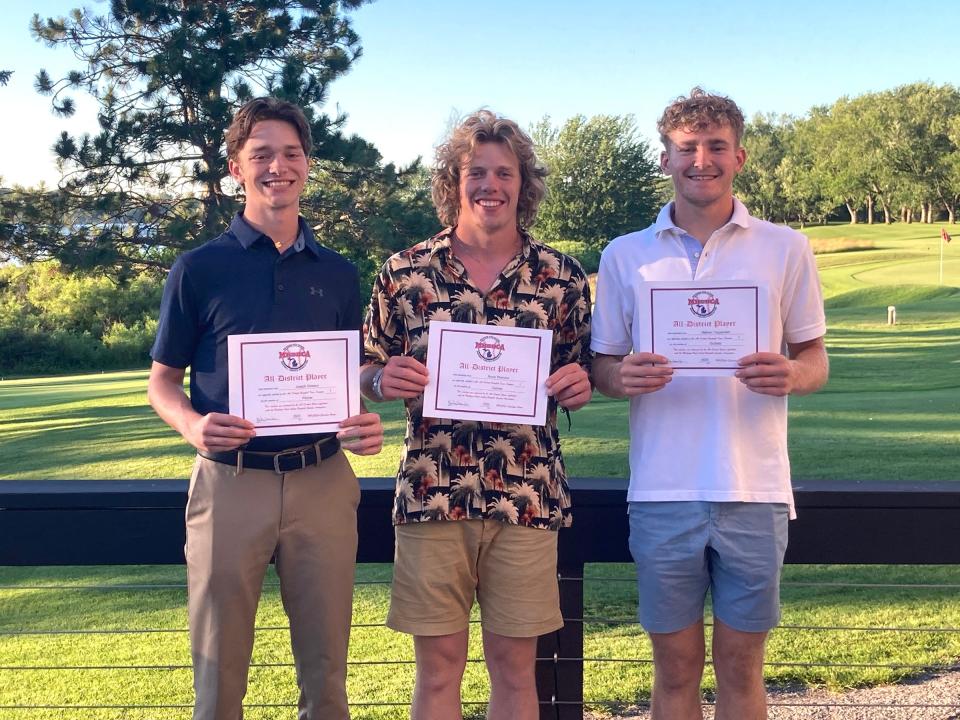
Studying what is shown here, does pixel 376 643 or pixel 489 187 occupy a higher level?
pixel 489 187

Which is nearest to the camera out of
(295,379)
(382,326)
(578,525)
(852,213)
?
(295,379)

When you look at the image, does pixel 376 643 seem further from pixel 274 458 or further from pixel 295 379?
pixel 295 379

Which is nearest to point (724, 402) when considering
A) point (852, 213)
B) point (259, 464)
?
point (259, 464)

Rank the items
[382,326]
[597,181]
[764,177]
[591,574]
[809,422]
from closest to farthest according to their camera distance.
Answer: [382,326] < [591,574] < [809,422] < [764,177] < [597,181]

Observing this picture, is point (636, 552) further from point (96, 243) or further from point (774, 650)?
point (96, 243)

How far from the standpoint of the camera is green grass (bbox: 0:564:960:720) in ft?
12.7

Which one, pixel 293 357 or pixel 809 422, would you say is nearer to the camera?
pixel 293 357

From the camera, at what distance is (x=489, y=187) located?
7.48 feet

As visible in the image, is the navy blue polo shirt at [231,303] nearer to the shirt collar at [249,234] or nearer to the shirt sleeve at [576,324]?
the shirt collar at [249,234]

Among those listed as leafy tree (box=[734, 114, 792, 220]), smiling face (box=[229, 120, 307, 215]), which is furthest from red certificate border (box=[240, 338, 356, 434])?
leafy tree (box=[734, 114, 792, 220])

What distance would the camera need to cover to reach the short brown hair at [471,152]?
91.2 inches

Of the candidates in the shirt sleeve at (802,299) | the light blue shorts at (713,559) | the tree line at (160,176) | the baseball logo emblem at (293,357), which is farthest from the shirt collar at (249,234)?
the tree line at (160,176)

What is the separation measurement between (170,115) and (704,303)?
770 inches

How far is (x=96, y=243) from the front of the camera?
19.2 metres
